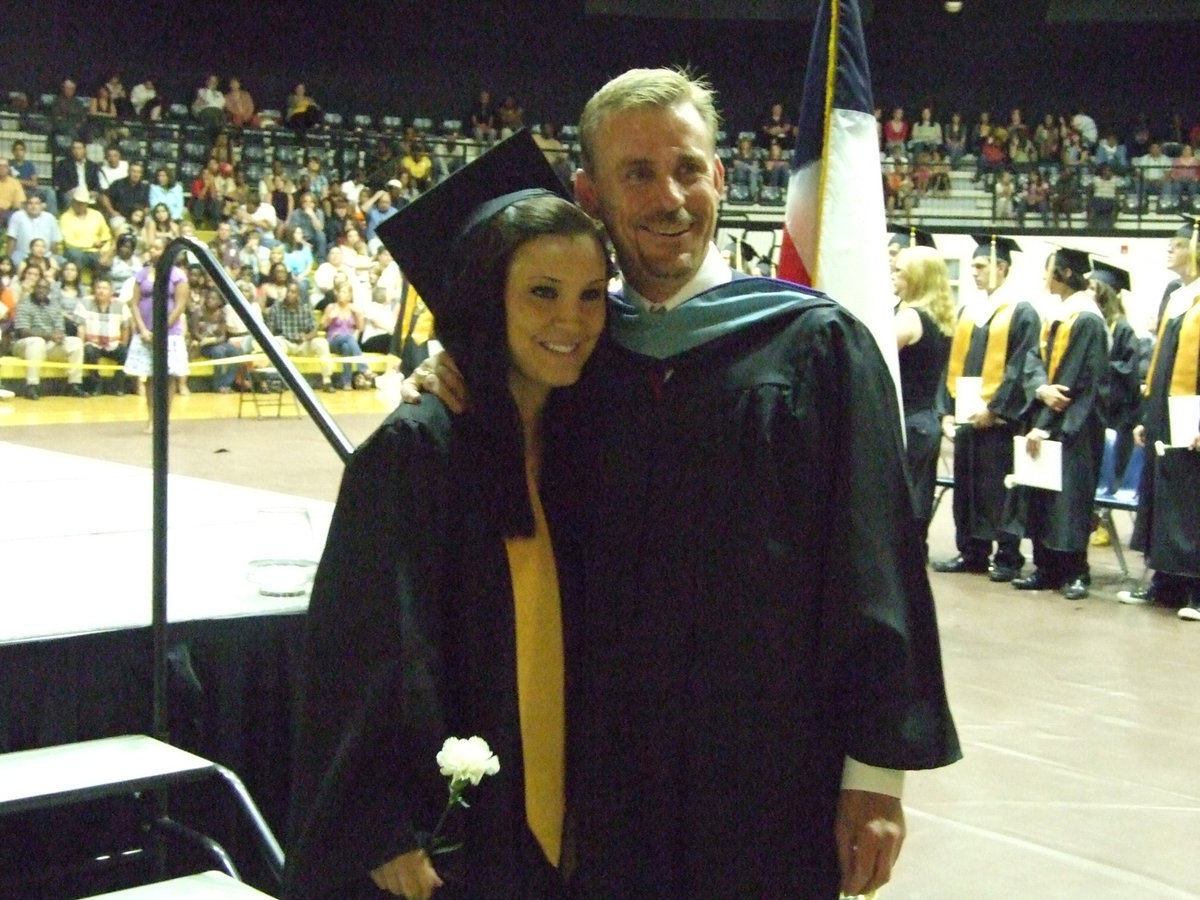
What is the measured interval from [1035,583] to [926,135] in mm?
16729

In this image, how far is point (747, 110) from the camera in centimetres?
2388

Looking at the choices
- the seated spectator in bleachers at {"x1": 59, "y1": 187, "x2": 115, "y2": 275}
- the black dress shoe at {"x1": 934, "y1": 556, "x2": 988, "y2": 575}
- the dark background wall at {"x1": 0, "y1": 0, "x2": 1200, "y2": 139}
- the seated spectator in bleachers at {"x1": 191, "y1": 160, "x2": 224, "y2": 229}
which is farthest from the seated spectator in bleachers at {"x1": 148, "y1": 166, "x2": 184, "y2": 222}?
the black dress shoe at {"x1": 934, "y1": 556, "x2": 988, "y2": 575}

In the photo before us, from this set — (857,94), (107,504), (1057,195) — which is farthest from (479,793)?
(1057,195)

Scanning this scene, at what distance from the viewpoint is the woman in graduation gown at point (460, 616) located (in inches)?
69.9

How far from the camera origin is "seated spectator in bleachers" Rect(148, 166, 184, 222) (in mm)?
15836

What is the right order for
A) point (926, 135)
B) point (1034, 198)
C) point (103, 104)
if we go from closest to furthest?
point (103, 104) < point (1034, 198) < point (926, 135)

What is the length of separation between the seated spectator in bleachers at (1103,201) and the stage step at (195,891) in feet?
61.4

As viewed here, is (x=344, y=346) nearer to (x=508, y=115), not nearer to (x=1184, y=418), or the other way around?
(x=508, y=115)

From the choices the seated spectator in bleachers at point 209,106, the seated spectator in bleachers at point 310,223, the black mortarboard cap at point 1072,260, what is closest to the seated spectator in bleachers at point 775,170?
the seated spectator in bleachers at point 310,223

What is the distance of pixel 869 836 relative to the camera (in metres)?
1.80

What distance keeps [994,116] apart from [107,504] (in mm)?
21717

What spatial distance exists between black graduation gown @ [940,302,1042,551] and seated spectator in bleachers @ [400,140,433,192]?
1216 cm

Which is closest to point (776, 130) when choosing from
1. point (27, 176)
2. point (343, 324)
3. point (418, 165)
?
point (418, 165)

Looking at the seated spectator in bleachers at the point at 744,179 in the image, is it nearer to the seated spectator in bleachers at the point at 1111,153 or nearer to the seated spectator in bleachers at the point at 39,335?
the seated spectator in bleachers at the point at 1111,153
